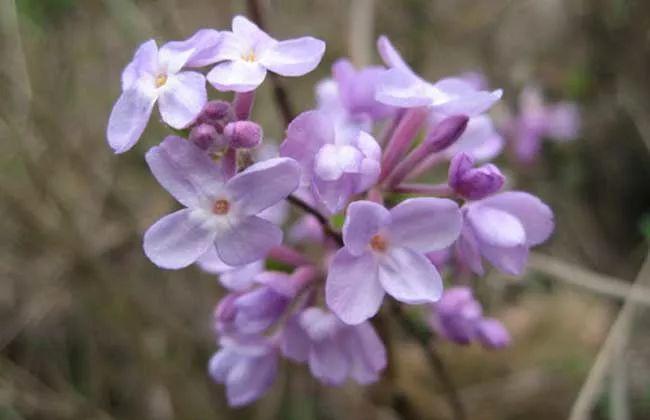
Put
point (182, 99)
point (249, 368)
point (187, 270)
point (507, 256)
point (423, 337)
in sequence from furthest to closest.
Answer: point (187, 270), point (423, 337), point (249, 368), point (507, 256), point (182, 99)

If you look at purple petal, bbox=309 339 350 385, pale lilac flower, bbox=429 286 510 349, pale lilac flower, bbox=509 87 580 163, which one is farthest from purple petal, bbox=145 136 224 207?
pale lilac flower, bbox=509 87 580 163

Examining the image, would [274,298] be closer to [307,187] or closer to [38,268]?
[307,187]

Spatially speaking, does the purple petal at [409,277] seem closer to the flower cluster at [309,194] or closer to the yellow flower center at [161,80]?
the flower cluster at [309,194]

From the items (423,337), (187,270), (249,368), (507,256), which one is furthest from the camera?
(187,270)

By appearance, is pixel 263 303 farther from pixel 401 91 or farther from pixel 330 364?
pixel 401 91

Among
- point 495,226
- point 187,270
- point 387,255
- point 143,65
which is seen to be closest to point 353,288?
point 387,255

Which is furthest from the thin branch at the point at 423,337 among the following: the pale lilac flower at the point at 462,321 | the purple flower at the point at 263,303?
the purple flower at the point at 263,303

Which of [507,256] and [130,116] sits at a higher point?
[130,116]
